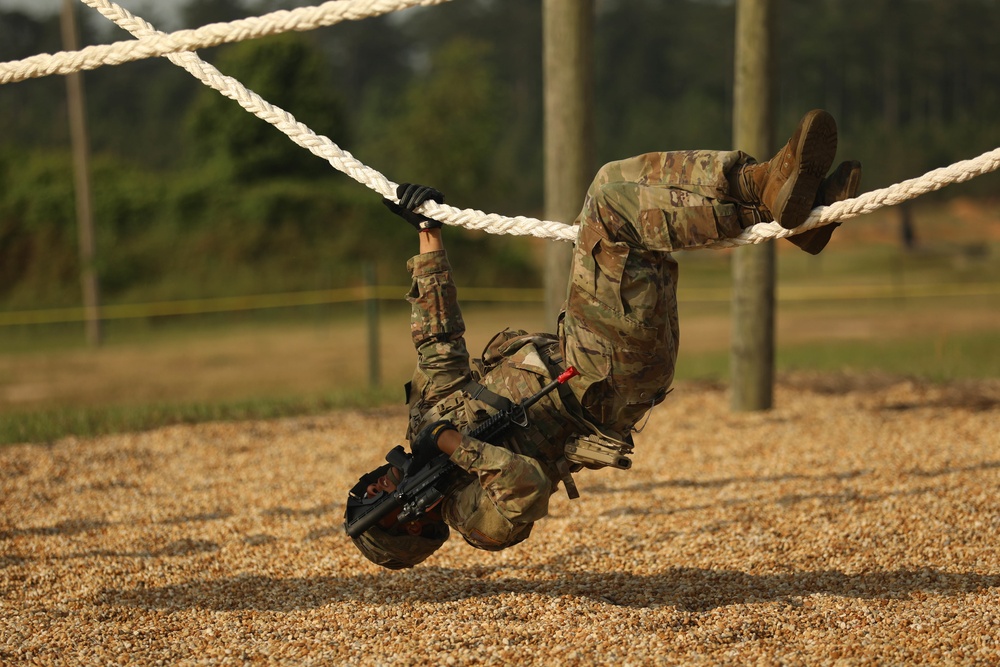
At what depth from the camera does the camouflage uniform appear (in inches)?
144

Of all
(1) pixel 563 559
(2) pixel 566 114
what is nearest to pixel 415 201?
(1) pixel 563 559

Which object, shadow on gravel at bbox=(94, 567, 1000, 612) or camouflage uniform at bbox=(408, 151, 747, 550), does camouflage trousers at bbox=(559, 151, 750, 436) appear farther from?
shadow on gravel at bbox=(94, 567, 1000, 612)

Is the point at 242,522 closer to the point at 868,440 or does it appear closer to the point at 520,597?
the point at 520,597

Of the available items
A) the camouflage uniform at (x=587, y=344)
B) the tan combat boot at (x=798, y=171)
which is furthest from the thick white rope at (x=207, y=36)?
the tan combat boot at (x=798, y=171)

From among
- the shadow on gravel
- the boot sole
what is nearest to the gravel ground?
the shadow on gravel

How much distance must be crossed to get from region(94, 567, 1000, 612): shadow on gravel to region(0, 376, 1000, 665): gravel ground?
2cm

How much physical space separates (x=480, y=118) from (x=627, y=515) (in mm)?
33103

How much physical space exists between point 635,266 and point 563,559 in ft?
6.84

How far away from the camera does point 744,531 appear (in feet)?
18.5

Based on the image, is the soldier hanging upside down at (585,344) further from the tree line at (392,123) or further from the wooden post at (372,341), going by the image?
the wooden post at (372,341)

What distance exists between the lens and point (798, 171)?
11.3ft

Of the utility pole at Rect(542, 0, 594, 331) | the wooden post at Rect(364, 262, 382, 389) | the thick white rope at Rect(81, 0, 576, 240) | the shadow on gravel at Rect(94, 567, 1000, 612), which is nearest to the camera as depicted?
the thick white rope at Rect(81, 0, 576, 240)

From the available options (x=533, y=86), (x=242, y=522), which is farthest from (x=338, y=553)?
(x=533, y=86)

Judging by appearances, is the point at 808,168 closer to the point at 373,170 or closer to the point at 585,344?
the point at 585,344
